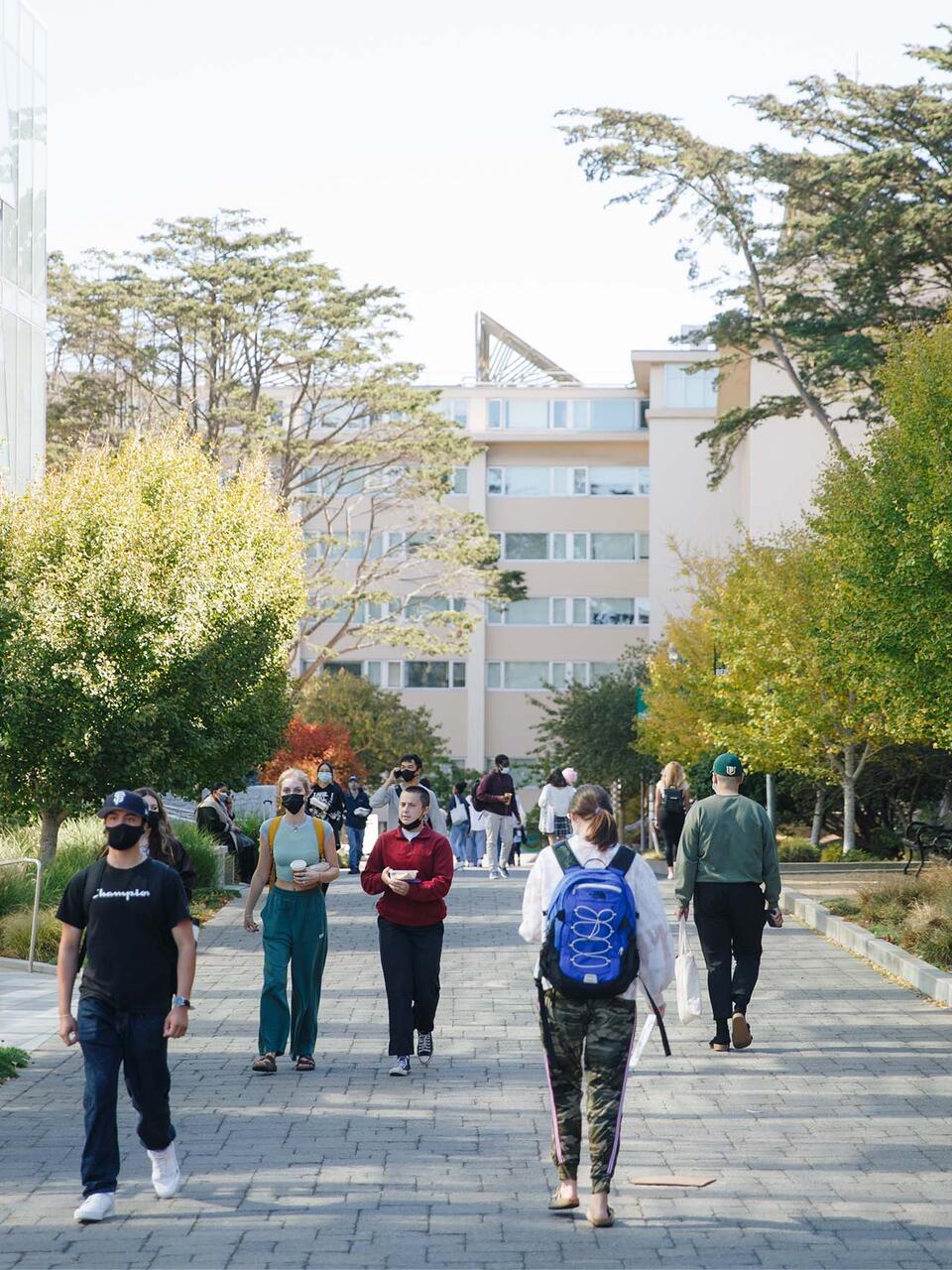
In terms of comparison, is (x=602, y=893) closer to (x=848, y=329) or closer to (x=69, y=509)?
(x=69, y=509)

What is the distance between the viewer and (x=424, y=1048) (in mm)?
10805

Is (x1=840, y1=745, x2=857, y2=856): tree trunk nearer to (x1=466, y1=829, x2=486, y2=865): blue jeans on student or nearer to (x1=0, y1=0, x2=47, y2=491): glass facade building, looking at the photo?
(x1=466, y1=829, x2=486, y2=865): blue jeans on student

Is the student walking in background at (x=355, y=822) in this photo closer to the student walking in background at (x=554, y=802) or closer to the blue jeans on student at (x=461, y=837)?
the blue jeans on student at (x=461, y=837)

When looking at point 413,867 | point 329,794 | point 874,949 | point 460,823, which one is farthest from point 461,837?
point 413,867

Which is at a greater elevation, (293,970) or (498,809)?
(498,809)

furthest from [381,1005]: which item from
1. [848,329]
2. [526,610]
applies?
[526,610]

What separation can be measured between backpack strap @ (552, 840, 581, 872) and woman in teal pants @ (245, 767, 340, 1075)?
339cm

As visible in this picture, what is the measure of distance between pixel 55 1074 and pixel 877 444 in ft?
46.8

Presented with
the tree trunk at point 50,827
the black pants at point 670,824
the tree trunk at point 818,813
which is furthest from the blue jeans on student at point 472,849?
the tree trunk at point 50,827

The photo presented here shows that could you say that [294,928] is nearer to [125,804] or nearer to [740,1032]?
[740,1032]

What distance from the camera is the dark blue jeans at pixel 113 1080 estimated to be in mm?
7070

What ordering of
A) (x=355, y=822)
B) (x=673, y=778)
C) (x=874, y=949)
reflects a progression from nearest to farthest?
(x=874, y=949)
(x=673, y=778)
(x=355, y=822)

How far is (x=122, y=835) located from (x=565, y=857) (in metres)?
1.79

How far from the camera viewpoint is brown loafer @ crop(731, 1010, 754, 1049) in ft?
37.1
